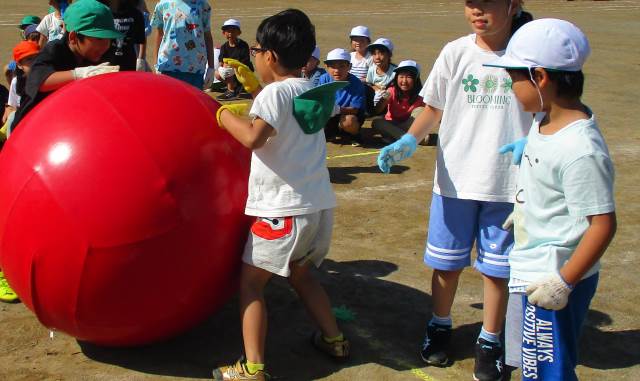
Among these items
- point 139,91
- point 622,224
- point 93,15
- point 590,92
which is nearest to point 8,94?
point 93,15

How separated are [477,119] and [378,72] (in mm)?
7033

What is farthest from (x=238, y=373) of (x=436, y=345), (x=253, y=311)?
(x=436, y=345)

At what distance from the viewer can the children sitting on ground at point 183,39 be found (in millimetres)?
8516

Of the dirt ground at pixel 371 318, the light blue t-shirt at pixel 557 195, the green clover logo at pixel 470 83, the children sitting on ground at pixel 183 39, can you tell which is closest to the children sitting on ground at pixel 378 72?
the dirt ground at pixel 371 318

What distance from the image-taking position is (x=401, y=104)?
10.3 m

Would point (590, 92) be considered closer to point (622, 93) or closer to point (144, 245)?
point (622, 93)

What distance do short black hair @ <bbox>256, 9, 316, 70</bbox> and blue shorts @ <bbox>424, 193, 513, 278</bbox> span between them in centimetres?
110

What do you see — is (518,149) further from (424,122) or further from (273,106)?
(273,106)

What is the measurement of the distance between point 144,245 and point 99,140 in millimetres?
544

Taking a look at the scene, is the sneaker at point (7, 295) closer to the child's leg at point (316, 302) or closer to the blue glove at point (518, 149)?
the child's leg at point (316, 302)

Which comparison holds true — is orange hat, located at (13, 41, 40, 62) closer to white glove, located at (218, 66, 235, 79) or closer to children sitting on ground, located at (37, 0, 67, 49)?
children sitting on ground, located at (37, 0, 67, 49)

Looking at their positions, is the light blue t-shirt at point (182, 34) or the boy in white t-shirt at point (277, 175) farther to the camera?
the light blue t-shirt at point (182, 34)

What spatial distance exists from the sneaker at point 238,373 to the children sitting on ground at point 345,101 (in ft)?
19.0

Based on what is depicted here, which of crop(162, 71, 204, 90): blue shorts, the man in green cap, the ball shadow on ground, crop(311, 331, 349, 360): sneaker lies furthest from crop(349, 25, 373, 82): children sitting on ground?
crop(311, 331, 349, 360): sneaker
